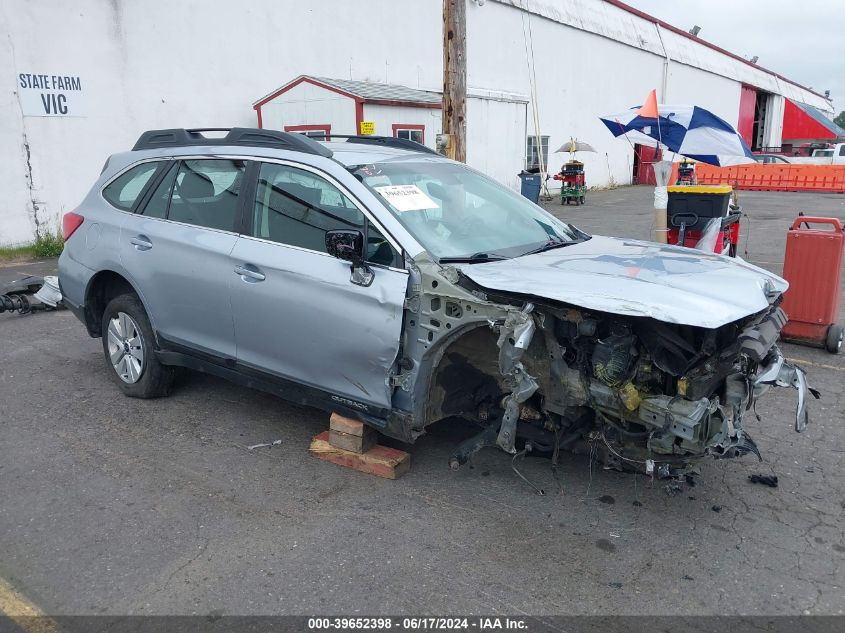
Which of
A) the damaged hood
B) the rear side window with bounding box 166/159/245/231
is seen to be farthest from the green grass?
the damaged hood

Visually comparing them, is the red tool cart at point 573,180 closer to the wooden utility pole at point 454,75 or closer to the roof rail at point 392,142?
the wooden utility pole at point 454,75

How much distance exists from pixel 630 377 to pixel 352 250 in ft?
5.08

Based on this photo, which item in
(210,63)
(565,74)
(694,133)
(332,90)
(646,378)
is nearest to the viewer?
(646,378)

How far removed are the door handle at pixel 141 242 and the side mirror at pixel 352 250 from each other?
5.73ft

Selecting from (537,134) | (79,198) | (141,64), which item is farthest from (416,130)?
(537,134)

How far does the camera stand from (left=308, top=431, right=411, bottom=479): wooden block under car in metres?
4.08

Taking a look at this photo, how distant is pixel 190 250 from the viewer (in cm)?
459

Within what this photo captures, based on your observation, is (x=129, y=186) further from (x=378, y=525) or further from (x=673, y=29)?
(x=673, y=29)

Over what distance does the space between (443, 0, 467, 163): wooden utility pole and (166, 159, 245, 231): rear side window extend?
4.63 meters

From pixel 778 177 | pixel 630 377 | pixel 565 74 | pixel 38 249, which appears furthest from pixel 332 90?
pixel 778 177

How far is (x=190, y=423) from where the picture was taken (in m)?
4.89

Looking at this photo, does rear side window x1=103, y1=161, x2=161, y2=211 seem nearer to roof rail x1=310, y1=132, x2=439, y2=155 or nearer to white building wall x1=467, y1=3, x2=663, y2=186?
roof rail x1=310, y1=132, x2=439, y2=155

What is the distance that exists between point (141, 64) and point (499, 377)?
11.3 m

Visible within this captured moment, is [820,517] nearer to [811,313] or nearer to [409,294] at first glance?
[409,294]
